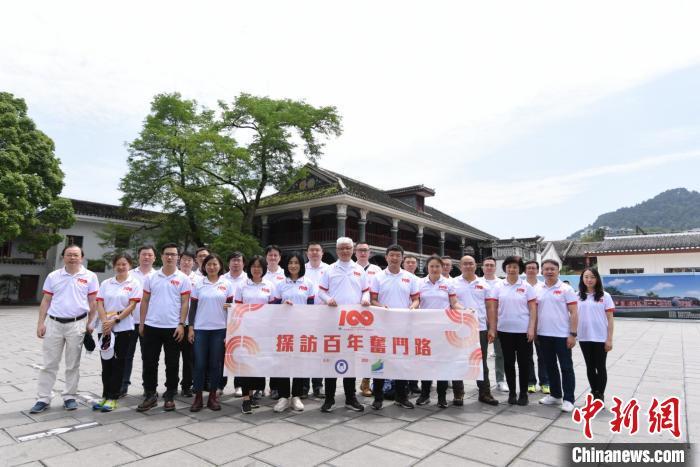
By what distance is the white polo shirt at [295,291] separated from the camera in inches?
184

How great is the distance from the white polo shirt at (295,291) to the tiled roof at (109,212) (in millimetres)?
22375

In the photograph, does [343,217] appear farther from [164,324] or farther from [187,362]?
[164,324]

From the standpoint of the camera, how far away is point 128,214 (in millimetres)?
25375

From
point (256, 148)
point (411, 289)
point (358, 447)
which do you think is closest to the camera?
point (358, 447)

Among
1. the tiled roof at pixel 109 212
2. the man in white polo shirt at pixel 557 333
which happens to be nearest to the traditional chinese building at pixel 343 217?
the tiled roof at pixel 109 212

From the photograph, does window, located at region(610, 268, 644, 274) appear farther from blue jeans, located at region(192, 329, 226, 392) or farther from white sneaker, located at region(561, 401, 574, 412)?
blue jeans, located at region(192, 329, 226, 392)

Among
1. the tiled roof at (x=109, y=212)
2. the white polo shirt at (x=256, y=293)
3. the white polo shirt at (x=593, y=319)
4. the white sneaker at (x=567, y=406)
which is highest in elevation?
the tiled roof at (x=109, y=212)

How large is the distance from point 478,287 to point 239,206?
1696 centimetres

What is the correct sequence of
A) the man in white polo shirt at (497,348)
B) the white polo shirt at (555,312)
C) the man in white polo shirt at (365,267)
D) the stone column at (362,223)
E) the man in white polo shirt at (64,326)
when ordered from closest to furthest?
1. the man in white polo shirt at (64,326)
2. the white polo shirt at (555,312)
3. the man in white polo shirt at (365,267)
4. the man in white polo shirt at (497,348)
5. the stone column at (362,223)

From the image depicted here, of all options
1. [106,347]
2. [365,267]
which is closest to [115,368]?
[106,347]

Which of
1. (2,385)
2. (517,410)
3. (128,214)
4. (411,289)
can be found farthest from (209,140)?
(517,410)

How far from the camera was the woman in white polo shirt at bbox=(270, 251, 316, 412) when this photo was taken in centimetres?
448

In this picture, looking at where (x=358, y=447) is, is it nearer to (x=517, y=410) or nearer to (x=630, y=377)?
(x=517, y=410)

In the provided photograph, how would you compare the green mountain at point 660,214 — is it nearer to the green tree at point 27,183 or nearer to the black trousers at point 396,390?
the green tree at point 27,183
